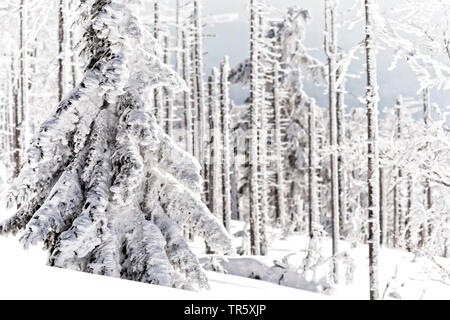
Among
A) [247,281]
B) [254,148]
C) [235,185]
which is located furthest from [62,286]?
[235,185]

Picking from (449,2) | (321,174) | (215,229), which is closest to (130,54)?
(215,229)

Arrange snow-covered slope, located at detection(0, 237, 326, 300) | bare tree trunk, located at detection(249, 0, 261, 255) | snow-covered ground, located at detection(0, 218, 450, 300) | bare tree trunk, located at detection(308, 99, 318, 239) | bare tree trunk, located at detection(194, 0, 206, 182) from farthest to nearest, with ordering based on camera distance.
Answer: bare tree trunk, located at detection(308, 99, 318, 239) → bare tree trunk, located at detection(194, 0, 206, 182) → bare tree trunk, located at detection(249, 0, 261, 255) → snow-covered ground, located at detection(0, 218, 450, 300) → snow-covered slope, located at detection(0, 237, 326, 300)

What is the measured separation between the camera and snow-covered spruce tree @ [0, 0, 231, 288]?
26.3ft

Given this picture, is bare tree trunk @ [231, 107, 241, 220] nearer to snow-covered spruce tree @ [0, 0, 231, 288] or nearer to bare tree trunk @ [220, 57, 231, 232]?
bare tree trunk @ [220, 57, 231, 232]

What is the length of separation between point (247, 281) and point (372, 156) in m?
5.08

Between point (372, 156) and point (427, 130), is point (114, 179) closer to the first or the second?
point (427, 130)

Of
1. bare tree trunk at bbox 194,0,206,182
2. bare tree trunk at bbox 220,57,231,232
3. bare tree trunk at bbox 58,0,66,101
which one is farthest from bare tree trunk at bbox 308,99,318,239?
bare tree trunk at bbox 58,0,66,101

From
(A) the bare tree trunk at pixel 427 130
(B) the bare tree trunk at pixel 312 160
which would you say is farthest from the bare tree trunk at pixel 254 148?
(A) the bare tree trunk at pixel 427 130

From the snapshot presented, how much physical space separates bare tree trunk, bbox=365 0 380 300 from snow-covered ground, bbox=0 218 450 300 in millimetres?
591

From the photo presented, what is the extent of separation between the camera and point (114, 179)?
8500 millimetres

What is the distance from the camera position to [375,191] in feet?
42.5

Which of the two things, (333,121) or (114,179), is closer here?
(114,179)

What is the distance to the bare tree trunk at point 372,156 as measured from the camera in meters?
12.8
